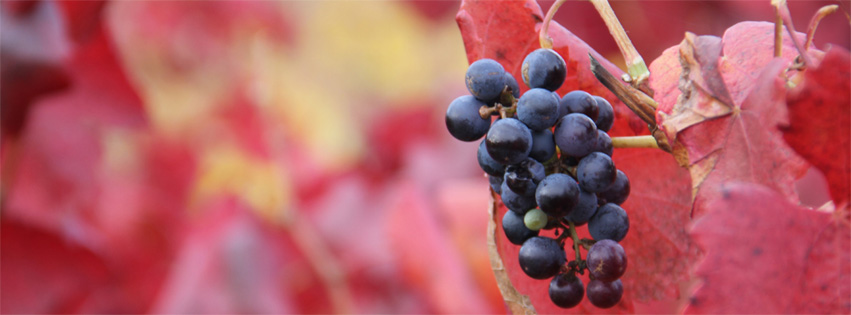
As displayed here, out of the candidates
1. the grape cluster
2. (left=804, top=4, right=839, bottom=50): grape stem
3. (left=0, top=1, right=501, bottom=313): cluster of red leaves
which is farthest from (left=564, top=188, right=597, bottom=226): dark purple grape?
(left=0, top=1, right=501, bottom=313): cluster of red leaves

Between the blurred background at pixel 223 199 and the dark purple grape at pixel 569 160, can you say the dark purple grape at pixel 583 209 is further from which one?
the blurred background at pixel 223 199

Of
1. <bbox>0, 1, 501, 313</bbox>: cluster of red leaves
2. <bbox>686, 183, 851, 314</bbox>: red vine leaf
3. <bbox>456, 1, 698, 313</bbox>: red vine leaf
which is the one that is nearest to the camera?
<bbox>686, 183, 851, 314</bbox>: red vine leaf

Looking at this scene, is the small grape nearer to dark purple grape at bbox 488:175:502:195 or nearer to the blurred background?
dark purple grape at bbox 488:175:502:195

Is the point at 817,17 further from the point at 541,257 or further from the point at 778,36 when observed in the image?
the point at 541,257

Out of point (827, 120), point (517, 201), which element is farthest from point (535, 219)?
point (827, 120)

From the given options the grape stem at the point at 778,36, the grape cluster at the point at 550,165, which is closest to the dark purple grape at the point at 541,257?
the grape cluster at the point at 550,165
